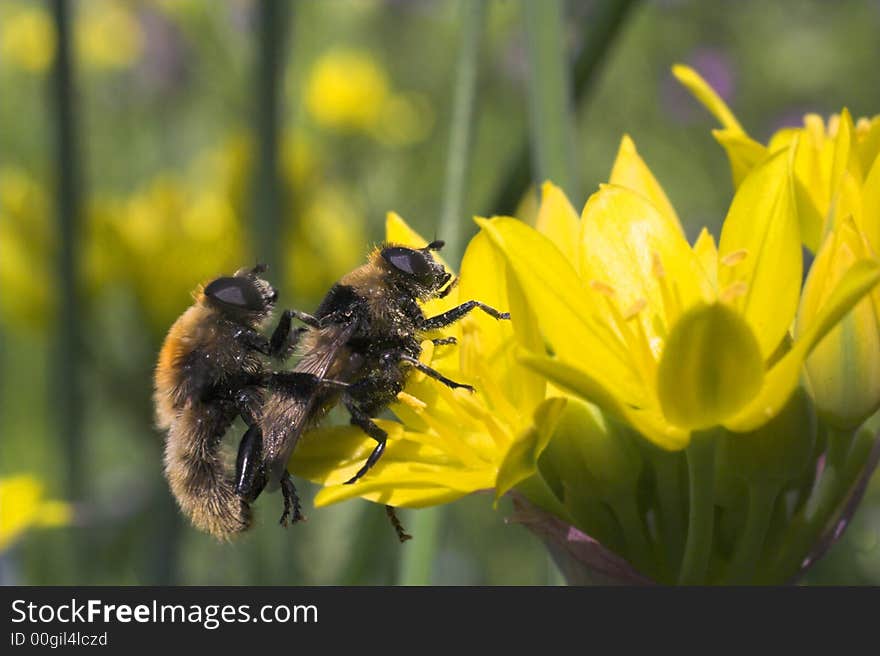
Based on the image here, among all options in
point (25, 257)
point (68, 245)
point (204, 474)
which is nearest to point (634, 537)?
point (204, 474)

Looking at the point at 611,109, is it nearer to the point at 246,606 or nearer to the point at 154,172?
the point at 154,172

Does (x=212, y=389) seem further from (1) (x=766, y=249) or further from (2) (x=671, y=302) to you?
Result: (1) (x=766, y=249)

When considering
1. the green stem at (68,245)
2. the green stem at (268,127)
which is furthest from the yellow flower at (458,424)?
the green stem at (68,245)

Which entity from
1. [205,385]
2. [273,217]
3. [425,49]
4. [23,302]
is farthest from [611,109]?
[205,385]

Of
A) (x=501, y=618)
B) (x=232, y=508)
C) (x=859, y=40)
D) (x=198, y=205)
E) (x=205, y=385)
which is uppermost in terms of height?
(x=859, y=40)

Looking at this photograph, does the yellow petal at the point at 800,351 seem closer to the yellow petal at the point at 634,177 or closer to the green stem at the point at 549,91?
the yellow petal at the point at 634,177

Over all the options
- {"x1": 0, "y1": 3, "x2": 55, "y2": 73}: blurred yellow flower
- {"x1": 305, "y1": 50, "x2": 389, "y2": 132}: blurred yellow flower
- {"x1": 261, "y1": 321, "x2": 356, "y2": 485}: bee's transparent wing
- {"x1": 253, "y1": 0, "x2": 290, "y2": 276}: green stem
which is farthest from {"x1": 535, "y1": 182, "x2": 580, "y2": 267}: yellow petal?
{"x1": 0, "y1": 3, "x2": 55, "y2": 73}: blurred yellow flower

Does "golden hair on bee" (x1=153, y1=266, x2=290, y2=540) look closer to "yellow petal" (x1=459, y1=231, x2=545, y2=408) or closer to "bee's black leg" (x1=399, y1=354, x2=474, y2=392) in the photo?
"bee's black leg" (x1=399, y1=354, x2=474, y2=392)
